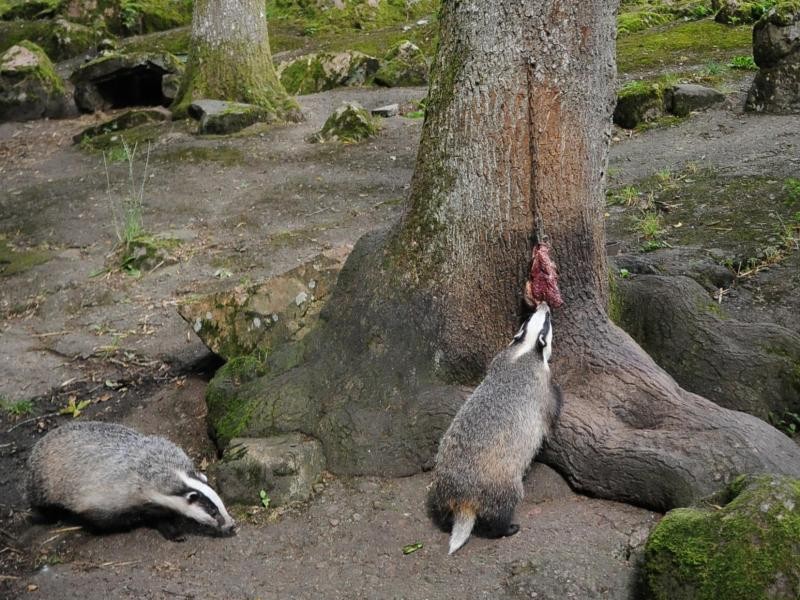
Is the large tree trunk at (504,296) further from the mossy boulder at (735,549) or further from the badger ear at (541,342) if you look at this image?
the mossy boulder at (735,549)

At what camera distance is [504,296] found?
186 inches

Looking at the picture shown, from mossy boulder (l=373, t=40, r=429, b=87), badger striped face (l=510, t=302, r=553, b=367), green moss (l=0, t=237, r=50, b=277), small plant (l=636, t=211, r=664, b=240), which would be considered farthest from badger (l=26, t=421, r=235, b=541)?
mossy boulder (l=373, t=40, r=429, b=87)

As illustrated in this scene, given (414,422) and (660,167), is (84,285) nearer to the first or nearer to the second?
(414,422)

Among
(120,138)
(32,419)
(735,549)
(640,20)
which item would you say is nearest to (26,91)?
(120,138)

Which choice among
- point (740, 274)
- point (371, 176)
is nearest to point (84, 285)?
point (371, 176)

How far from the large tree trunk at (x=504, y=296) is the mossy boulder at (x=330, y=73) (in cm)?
1063

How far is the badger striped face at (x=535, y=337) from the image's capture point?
14.6 ft

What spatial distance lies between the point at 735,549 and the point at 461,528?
1350 mm

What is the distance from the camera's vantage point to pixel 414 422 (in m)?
4.68

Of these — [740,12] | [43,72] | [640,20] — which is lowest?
[43,72]

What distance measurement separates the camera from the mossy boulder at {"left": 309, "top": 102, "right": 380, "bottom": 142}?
452 inches

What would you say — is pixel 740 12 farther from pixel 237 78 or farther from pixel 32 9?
pixel 32 9

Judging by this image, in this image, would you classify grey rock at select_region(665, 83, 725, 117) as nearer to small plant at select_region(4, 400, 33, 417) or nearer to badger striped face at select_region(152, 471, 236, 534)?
badger striped face at select_region(152, 471, 236, 534)

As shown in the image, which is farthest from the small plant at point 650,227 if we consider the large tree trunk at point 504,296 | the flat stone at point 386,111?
the flat stone at point 386,111
